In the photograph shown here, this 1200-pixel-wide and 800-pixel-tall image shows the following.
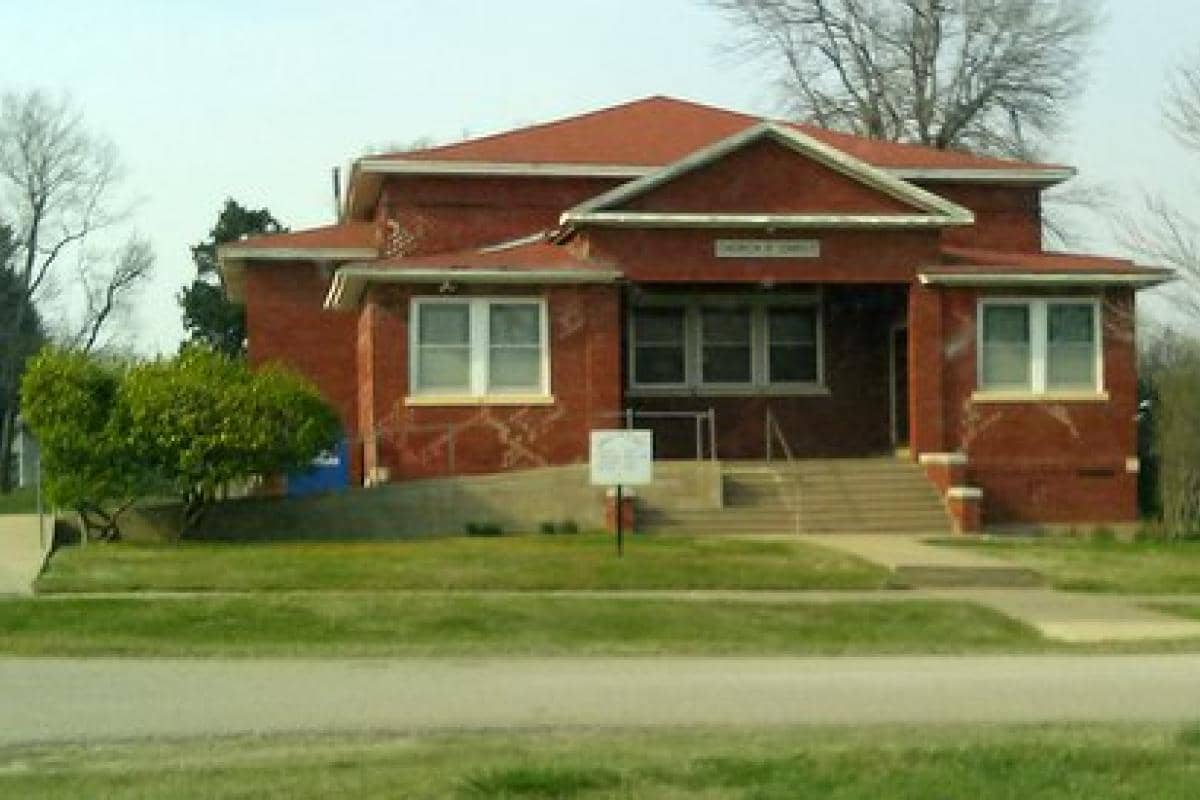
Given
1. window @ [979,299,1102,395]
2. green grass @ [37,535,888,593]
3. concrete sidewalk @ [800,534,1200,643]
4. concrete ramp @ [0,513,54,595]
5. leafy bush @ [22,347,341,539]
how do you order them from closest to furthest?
concrete sidewalk @ [800,534,1200,643] → green grass @ [37,535,888,593] → concrete ramp @ [0,513,54,595] → leafy bush @ [22,347,341,539] → window @ [979,299,1102,395]

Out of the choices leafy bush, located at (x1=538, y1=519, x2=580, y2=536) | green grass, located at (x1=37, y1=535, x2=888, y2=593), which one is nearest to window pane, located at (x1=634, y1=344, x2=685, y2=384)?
leafy bush, located at (x1=538, y1=519, x2=580, y2=536)

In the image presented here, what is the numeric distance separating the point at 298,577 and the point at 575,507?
25.6 feet

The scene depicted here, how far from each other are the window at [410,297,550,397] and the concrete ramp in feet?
19.5

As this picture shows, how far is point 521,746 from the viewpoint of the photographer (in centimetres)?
1210

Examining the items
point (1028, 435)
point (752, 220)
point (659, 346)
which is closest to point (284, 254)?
point (659, 346)

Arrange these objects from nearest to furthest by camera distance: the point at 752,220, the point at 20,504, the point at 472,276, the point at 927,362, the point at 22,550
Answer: the point at 22,550
the point at 472,276
the point at 752,220
the point at 927,362
the point at 20,504

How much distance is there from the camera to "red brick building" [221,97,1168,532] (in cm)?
3212

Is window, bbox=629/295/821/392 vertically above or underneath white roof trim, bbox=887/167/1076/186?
underneath

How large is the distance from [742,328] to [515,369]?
544 centimetres

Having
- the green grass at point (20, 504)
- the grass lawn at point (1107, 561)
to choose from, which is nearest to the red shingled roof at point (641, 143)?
the grass lawn at point (1107, 561)

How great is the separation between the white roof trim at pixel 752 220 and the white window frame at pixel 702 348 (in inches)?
129

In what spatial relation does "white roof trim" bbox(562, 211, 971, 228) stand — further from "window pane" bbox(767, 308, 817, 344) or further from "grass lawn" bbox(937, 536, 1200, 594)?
"grass lawn" bbox(937, 536, 1200, 594)

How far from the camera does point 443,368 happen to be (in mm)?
32250

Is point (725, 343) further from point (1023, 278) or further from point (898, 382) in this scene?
point (1023, 278)
